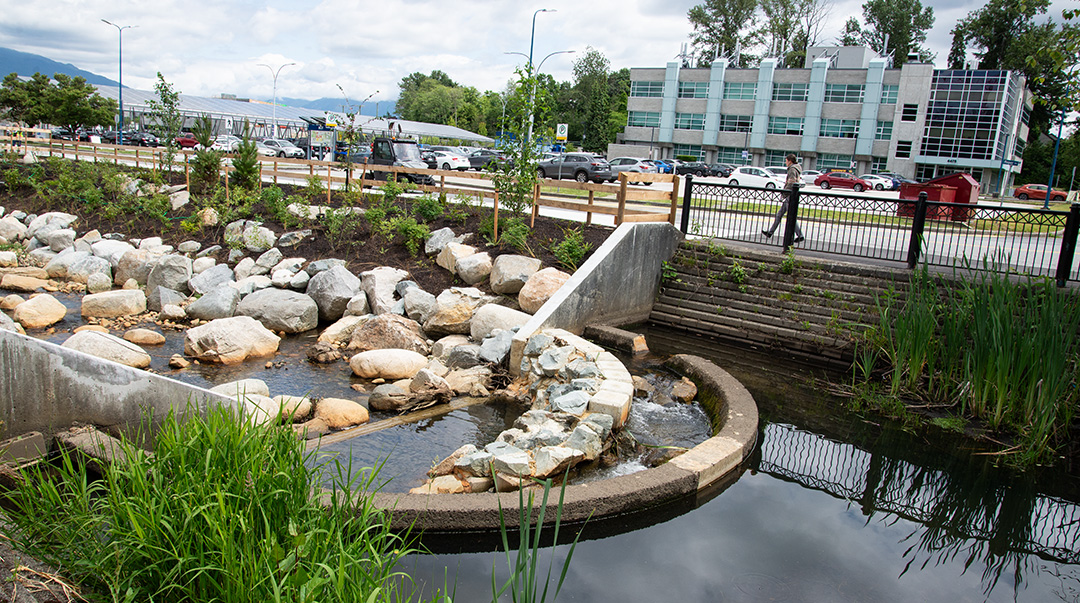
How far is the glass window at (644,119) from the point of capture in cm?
7144

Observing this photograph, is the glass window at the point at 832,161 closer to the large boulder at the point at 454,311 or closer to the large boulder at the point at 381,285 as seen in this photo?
the large boulder at the point at 381,285

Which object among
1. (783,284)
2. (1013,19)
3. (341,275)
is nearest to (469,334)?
(341,275)

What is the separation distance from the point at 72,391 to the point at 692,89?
70081mm

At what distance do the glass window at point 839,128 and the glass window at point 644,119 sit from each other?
15897 mm

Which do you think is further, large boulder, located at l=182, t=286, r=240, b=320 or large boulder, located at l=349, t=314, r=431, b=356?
large boulder, located at l=182, t=286, r=240, b=320

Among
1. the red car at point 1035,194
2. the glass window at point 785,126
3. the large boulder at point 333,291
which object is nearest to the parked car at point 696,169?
the glass window at point 785,126

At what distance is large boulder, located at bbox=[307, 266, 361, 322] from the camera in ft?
36.0

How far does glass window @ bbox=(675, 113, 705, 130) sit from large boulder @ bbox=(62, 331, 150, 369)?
66671 millimetres

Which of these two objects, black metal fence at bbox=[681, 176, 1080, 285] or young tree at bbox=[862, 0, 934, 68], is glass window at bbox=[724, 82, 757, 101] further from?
black metal fence at bbox=[681, 176, 1080, 285]

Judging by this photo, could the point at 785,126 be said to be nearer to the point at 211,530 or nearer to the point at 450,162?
the point at 450,162

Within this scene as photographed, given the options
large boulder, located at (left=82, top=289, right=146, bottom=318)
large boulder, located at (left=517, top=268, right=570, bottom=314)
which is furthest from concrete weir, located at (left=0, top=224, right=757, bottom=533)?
large boulder, located at (left=82, top=289, right=146, bottom=318)

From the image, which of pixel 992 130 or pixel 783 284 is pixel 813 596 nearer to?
pixel 783 284

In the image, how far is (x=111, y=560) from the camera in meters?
3.13

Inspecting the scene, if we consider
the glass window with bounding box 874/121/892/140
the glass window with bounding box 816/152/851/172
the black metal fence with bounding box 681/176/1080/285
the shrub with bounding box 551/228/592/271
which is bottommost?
the shrub with bounding box 551/228/592/271
